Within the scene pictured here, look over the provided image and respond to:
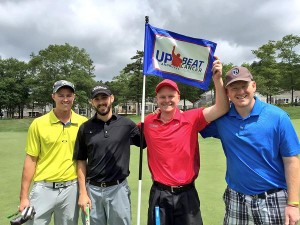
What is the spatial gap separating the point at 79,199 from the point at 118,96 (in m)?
67.5

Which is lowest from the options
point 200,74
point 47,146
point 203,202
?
point 203,202

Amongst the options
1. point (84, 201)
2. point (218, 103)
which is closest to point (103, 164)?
point (84, 201)

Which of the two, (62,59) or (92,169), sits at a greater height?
(62,59)

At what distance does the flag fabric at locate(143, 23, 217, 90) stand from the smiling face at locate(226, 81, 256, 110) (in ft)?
3.03

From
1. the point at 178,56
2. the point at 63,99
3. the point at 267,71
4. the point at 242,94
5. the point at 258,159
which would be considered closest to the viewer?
the point at 258,159

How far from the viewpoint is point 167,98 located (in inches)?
157

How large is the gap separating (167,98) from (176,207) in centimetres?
131

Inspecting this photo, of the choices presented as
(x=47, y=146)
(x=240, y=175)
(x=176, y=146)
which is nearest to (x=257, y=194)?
(x=240, y=175)

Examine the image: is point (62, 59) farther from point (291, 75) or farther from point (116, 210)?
point (116, 210)

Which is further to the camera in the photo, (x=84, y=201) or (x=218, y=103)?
(x=84, y=201)

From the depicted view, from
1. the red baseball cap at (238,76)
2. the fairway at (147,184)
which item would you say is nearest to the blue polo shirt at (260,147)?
the red baseball cap at (238,76)

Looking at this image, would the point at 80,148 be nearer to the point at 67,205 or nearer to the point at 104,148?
the point at 104,148

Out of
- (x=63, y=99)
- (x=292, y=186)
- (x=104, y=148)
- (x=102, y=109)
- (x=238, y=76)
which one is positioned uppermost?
(x=238, y=76)

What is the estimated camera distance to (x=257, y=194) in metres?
3.40
